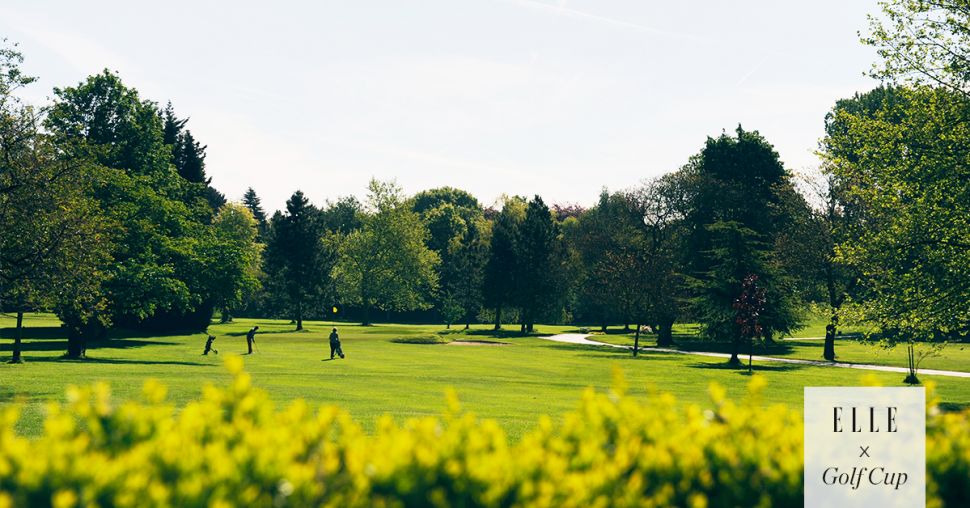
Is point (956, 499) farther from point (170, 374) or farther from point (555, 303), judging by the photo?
point (555, 303)

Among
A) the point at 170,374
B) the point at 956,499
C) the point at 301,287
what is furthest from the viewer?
the point at 301,287

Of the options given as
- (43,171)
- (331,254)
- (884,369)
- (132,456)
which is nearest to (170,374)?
(43,171)

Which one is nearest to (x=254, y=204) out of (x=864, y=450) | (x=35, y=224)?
(x=35, y=224)

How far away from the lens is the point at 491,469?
15.6ft

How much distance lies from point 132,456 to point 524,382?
99.3 ft

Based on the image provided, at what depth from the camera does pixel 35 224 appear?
28438 millimetres

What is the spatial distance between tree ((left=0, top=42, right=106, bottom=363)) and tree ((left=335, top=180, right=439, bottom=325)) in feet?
217

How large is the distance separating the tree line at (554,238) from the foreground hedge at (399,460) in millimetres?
23043

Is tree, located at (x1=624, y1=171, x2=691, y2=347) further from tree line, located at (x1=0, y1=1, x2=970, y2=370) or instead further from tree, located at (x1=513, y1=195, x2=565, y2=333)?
tree, located at (x1=513, y1=195, x2=565, y2=333)

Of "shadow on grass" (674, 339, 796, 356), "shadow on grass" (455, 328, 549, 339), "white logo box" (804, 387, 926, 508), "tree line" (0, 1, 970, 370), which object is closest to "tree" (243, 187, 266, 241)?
"tree line" (0, 1, 970, 370)

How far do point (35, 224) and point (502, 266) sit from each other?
6212cm

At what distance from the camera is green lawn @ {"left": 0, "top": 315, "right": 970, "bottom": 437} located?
24.4 meters

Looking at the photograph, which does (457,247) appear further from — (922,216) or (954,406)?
(922,216)

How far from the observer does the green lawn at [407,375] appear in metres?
24.4
